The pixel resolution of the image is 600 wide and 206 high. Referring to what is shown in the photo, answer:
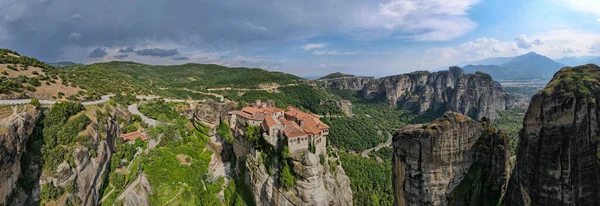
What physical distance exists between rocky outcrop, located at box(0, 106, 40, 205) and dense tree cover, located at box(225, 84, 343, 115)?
207 ft

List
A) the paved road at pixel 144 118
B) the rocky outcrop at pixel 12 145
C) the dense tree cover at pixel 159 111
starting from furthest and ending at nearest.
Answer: the dense tree cover at pixel 159 111 < the paved road at pixel 144 118 < the rocky outcrop at pixel 12 145

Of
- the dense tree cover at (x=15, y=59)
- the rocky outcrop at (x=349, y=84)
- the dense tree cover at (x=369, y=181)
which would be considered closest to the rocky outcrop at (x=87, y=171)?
the dense tree cover at (x=15, y=59)

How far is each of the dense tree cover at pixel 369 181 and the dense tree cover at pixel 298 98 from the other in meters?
36.7

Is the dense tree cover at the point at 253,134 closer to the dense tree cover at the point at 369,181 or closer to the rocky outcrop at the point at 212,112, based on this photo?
the rocky outcrop at the point at 212,112

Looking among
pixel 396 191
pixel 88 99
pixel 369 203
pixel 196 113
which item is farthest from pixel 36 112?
pixel 369 203

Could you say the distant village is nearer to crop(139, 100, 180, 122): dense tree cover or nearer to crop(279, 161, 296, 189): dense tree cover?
crop(279, 161, 296, 189): dense tree cover

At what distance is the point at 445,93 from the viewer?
11488cm

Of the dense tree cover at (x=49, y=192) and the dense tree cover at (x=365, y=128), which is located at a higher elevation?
the dense tree cover at (x=49, y=192)

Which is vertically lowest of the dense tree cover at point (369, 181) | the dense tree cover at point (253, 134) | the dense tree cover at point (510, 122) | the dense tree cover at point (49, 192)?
the dense tree cover at point (369, 181)

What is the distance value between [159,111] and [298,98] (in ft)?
220

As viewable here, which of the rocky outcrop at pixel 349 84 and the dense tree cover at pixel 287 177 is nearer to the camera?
the dense tree cover at pixel 287 177

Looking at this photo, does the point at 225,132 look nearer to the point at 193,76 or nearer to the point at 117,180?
the point at 117,180

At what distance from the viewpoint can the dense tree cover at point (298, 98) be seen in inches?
3760

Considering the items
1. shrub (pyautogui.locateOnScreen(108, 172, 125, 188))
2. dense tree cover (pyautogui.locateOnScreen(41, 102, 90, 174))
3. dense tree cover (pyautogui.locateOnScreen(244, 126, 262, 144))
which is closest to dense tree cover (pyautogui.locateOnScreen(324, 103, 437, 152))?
dense tree cover (pyautogui.locateOnScreen(244, 126, 262, 144))
